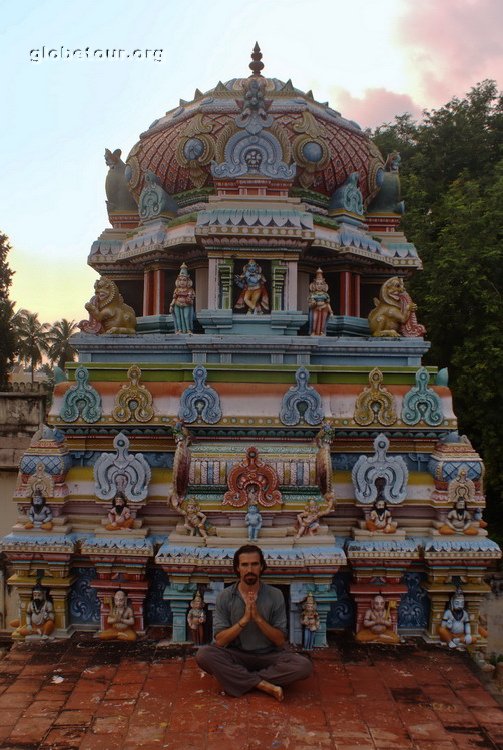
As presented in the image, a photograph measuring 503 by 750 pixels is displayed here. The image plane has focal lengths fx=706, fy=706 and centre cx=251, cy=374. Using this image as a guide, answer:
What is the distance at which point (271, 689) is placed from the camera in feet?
17.7

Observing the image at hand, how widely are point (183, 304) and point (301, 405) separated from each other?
6.19 ft

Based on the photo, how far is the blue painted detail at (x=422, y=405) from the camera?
7.43m

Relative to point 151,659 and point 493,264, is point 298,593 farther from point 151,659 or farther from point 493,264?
point 493,264

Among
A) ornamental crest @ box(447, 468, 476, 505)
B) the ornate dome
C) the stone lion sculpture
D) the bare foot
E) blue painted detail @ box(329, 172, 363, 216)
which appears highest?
the ornate dome

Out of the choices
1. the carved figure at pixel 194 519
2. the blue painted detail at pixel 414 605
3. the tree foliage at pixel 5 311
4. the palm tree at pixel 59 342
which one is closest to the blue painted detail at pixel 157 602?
the carved figure at pixel 194 519

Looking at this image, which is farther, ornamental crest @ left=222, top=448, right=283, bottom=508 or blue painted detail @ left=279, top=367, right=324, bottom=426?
blue painted detail @ left=279, top=367, right=324, bottom=426

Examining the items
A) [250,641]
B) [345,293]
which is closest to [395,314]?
[345,293]

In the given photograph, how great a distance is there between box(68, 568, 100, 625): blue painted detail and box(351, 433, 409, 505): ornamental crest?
2.87m

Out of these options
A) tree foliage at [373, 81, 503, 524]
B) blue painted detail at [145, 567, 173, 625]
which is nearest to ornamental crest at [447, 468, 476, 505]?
blue painted detail at [145, 567, 173, 625]

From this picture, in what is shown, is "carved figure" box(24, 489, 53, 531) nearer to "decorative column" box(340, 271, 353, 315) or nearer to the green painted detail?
the green painted detail

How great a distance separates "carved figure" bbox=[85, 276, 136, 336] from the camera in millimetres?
8375

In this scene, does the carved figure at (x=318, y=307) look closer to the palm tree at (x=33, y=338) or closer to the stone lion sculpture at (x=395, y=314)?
the stone lion sculpture at (x=395, y=314)

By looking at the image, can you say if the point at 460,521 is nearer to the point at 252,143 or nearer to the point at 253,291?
the point at 253,291

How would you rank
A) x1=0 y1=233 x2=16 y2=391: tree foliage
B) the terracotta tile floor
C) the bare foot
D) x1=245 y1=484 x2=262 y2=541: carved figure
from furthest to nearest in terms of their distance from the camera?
x1=0 y1=233 x2=16 y2=391: tree foliage, x1=245 y1=484 x2=262 y2=541: carved figure, the bare foot, the terracotta tile floor
